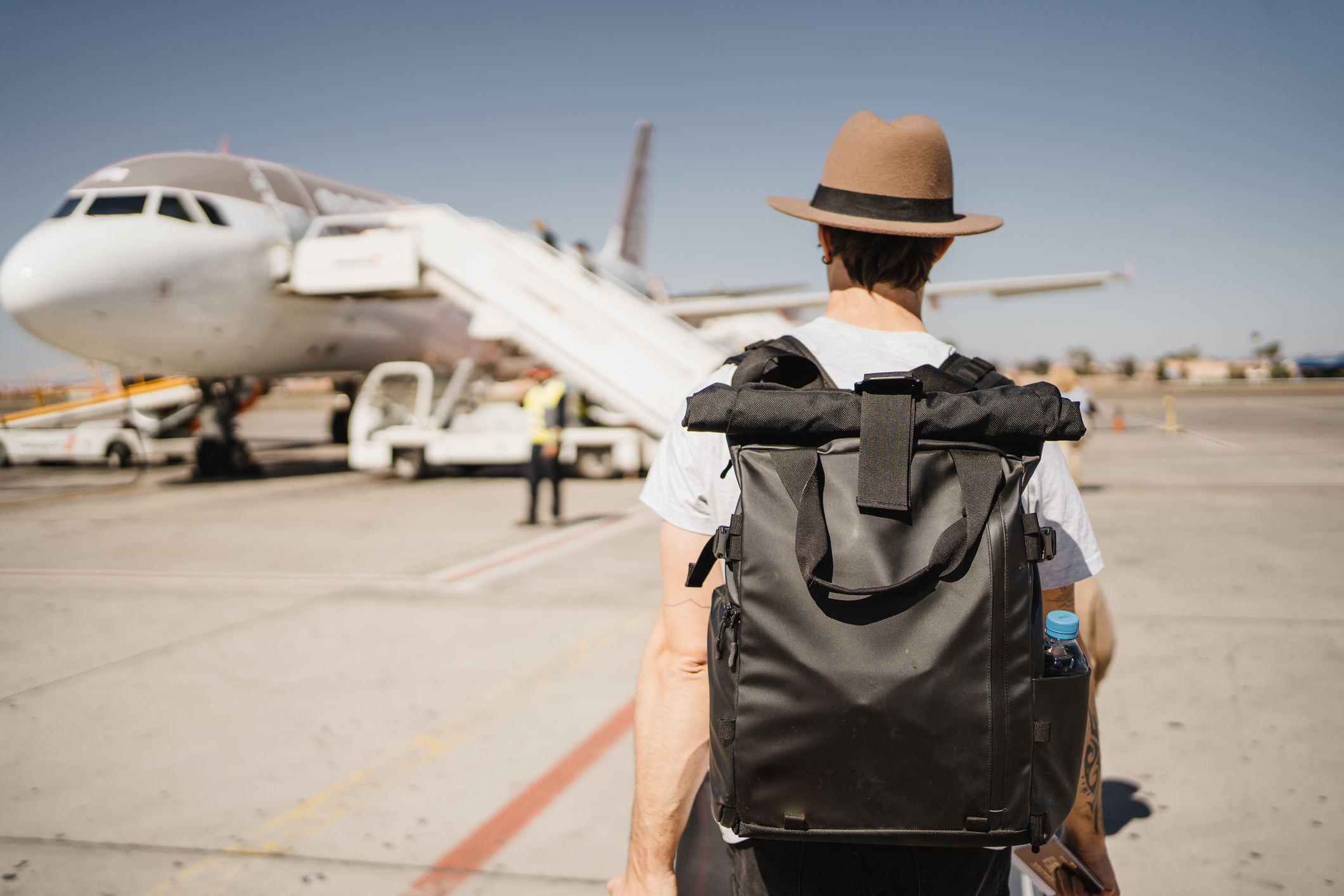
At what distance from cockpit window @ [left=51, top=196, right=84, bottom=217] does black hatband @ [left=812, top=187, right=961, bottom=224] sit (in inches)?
469

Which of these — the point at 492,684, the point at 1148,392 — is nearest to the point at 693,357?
the point at 492,684

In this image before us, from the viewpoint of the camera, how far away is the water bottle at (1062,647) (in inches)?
51.0

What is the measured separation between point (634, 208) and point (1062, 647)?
25964 mm

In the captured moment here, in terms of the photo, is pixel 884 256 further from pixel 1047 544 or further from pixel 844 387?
pixel 1047 544

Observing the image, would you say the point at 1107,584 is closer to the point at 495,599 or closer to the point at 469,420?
the point at 495,599

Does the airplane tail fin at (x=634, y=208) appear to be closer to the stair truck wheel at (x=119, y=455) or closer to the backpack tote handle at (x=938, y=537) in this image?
the stair truck wheel at (x=119, y=455)

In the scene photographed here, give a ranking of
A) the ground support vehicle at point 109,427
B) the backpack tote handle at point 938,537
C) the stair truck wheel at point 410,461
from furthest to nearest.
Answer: the ground support vehicle at point 109,427
the stair truck wheel at point 410,461
the backpack tote handle at point 938,537

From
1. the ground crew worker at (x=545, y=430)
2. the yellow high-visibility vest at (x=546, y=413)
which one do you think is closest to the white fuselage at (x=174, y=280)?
the ground crew worker at (x=545, y=430)

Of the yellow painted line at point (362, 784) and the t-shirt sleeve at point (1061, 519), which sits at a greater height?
the t-shirt sleeve at point (1061, 519)

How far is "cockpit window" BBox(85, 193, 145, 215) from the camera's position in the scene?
401 inches

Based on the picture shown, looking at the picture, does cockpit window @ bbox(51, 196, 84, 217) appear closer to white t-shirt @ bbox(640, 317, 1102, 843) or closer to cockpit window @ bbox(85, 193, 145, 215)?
cockpit window @ bbox(85, 193, 145, 215)

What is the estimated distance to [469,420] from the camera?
522 inches

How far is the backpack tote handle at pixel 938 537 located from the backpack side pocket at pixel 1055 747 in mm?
252

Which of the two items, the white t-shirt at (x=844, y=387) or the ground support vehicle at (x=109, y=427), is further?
the ground support vehicle at (x=109, y=427)
